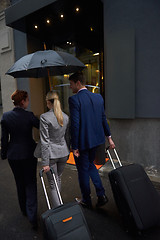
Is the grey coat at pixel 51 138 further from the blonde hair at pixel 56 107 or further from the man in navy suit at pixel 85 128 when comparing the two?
the man in navy suit at pixel 85 128

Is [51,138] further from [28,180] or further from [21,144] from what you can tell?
[28,180]

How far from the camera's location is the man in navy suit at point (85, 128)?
8.51 ft

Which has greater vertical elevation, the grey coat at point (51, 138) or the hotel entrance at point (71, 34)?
the hotel entrance at point (71, 34)

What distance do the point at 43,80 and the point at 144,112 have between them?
4285 mm

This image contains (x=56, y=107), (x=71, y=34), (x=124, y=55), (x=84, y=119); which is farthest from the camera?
(x=71, y=34)

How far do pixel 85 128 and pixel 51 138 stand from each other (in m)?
0.59

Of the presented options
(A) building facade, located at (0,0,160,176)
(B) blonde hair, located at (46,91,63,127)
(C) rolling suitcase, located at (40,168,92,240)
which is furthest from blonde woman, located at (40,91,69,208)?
(A) building facade, located at (0,0,160,176)

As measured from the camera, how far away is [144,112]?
418 cm

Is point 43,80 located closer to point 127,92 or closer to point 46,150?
point 127,92

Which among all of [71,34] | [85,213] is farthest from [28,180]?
[71,34]

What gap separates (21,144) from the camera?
239 cm

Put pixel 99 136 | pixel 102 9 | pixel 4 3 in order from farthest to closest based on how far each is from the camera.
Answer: pixel 4 3, pixel 102 9, pixel 99 136

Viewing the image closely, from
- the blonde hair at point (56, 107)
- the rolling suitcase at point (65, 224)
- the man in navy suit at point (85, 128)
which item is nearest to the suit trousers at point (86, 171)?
the man in navy suit at point (85, 128)

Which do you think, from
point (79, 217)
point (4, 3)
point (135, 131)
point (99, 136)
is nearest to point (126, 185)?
point (79, 217)
